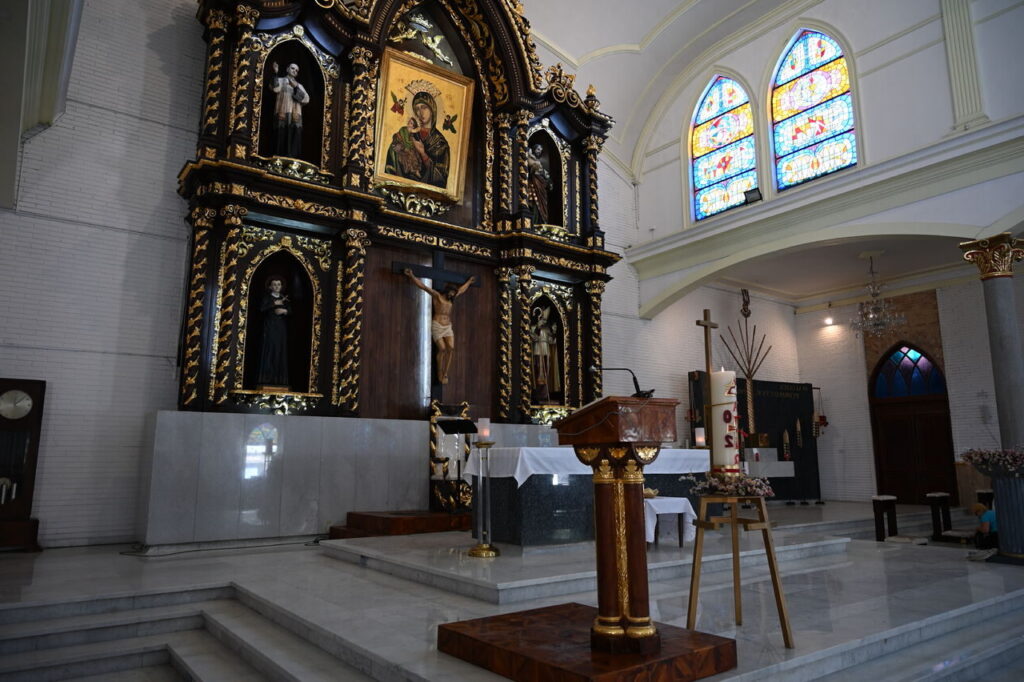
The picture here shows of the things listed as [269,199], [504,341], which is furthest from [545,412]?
[269,199]

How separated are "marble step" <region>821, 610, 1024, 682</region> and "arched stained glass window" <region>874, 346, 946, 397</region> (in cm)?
1094

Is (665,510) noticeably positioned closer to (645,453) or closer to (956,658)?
(956,658)

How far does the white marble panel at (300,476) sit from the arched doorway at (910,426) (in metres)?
12.3

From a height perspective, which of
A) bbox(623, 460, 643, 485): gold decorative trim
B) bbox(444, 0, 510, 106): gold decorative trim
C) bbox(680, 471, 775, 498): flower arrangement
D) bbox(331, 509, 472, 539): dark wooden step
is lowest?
bbox(331, 509, 472, 539): dark wooden step

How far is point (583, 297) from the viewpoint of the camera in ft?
39.2

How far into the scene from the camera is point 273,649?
3.94 m

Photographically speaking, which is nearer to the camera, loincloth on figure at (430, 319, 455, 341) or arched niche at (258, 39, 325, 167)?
arched niche at (258, 39, 325, 167)

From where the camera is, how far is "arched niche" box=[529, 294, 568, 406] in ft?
36.7

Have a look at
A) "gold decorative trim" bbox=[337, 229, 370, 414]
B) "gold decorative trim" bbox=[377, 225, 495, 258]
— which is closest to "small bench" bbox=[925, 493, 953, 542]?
"gold decorative trim" bbox=[377, 225, 495, 258]

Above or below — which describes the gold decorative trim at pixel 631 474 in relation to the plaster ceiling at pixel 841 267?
below

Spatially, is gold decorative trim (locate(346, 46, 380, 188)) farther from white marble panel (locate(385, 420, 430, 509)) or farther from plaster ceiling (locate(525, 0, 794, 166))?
plaster ceiling (locate(525, 0, 794, 166))

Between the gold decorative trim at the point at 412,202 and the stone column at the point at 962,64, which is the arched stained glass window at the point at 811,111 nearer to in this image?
the stone column at the point at 962,64

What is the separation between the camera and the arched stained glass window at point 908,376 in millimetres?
14289

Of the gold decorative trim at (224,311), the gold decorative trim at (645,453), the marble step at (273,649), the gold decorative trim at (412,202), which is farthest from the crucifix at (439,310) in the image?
the gold decorative trim at (645,453)
